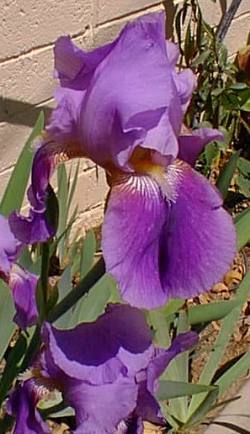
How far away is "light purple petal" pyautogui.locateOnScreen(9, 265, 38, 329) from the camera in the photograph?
4.60ft

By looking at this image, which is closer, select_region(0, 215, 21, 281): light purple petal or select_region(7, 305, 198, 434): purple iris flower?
select_region(7, 305, 198, 434): purple iris flower

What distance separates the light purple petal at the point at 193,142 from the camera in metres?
1.31

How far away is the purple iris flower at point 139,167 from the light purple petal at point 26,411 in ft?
0.68

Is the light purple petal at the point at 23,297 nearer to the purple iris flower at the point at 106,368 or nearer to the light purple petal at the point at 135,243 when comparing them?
the purple iris flower at the point at 106,368

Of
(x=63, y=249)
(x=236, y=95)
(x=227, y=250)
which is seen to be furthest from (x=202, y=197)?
(x=236, y=95)

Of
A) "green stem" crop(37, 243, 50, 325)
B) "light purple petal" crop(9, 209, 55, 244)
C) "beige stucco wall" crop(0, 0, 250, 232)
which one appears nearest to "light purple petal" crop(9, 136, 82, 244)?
"light purple petal" crop(9, 209, 55, 244)

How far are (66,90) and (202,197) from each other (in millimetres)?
215

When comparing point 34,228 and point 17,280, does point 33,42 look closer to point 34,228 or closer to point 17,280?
point 17,280

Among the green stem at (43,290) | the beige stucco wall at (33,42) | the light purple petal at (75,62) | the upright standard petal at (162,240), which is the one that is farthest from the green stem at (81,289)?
the beige stucco wall at (33,42)

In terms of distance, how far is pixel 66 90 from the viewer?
1235mm

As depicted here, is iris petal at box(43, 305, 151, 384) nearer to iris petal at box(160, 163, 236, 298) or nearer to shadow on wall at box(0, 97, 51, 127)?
iris petal at box(160, 163, 236, 298)

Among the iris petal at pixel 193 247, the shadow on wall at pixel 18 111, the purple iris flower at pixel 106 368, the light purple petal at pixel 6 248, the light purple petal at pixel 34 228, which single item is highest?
the light purple petal at pixel 34 228

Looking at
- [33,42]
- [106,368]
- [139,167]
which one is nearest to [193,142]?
[139,167]

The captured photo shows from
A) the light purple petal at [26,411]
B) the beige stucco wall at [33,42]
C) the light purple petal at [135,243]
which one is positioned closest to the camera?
the light purple petal at [135,243]
